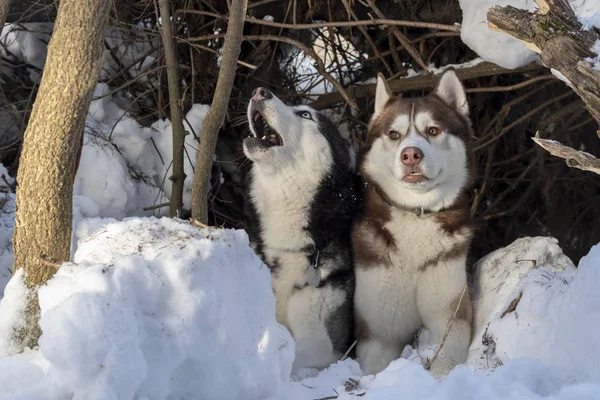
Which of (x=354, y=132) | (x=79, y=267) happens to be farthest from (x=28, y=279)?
(x=354, y=132)

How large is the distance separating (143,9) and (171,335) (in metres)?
3.90

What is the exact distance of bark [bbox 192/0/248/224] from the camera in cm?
416

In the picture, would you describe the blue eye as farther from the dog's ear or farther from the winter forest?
the dog's ear

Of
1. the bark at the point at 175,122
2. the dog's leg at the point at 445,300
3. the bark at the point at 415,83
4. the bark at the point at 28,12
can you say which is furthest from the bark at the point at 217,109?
the bark at the point at 28,12

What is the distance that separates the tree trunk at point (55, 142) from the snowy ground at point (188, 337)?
13 centimetres

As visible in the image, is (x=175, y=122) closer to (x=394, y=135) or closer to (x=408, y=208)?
(x=394, y=135)

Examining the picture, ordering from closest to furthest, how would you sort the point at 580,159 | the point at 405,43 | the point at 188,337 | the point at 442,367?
the point at 188,337 < the point at 580,159 < the point at 442,367 < the point at 405,43

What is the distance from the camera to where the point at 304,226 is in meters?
4.89

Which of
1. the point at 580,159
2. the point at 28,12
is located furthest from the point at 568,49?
the point at 28,12

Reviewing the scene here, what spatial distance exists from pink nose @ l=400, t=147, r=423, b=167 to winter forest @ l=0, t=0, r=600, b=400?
0.06 m

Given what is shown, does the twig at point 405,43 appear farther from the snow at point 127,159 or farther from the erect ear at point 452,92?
the snow at point 127,159

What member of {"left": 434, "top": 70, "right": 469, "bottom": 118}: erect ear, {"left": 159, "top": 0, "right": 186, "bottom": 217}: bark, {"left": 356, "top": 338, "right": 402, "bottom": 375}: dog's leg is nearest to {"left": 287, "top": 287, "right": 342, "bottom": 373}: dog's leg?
{"left": 356, "top": 338, "right": 402, "bottom": 375}: dog's leg

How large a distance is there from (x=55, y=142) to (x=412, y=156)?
2100mm

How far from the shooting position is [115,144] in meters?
6.04
